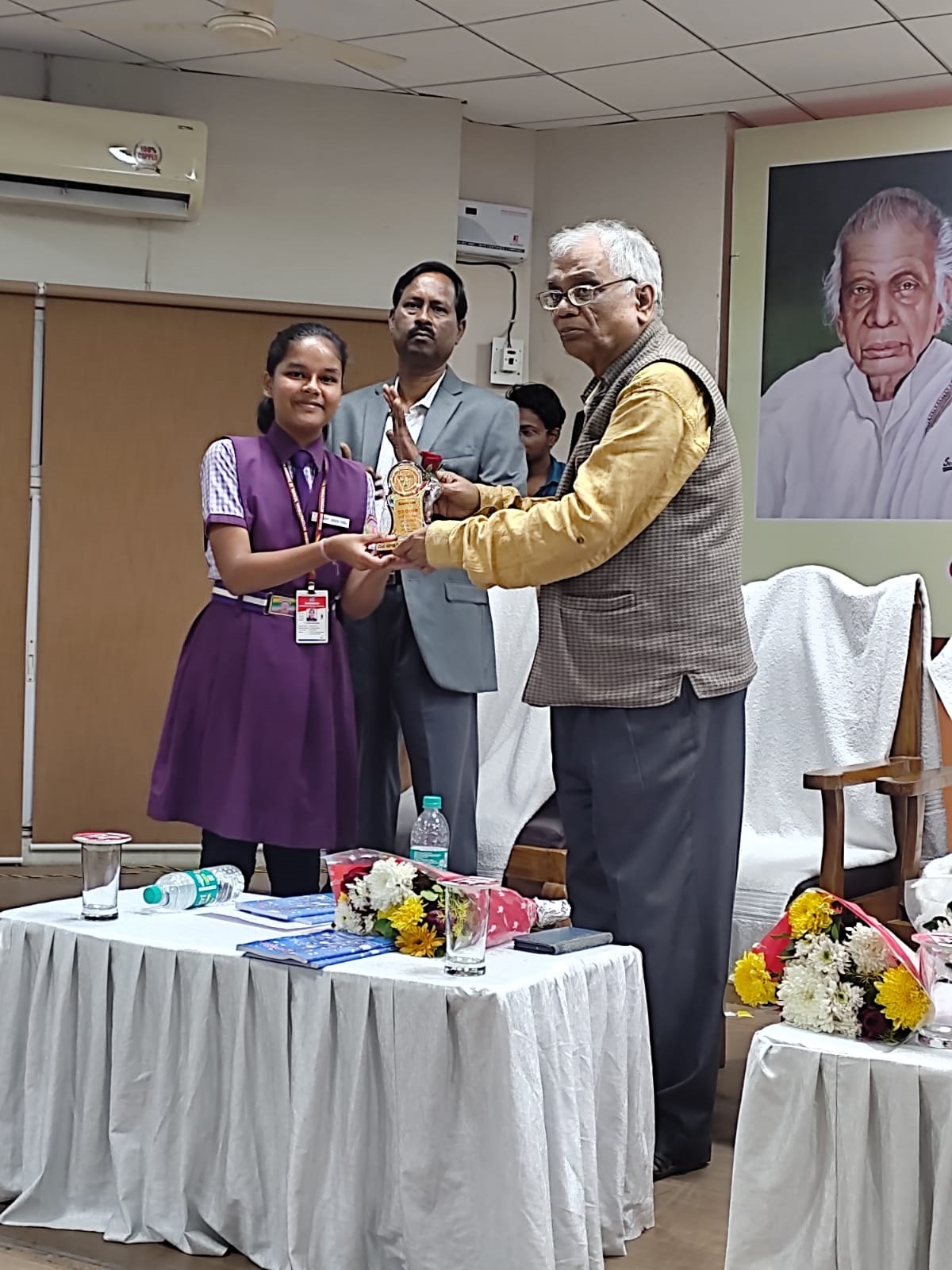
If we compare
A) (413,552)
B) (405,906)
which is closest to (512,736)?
(413,552)

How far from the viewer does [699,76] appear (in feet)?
17.3

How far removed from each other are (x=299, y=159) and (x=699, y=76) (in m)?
1.47

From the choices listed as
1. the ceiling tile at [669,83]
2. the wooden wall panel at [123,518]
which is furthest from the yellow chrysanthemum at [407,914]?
the ceiling tile at [669,83]

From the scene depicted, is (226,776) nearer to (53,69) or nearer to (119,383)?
(119,383)

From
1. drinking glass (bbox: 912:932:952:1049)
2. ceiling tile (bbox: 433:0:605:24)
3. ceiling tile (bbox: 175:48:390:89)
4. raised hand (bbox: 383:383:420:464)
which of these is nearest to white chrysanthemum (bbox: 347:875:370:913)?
drinking glass (bbox: 912:932:952:1049)

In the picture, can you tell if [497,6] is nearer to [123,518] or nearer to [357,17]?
[357,17]

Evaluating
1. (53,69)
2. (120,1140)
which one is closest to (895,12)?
(53,69)

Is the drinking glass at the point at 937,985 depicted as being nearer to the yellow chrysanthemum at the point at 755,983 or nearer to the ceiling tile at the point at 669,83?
the yellow chrysanthemum at the point at 755,983

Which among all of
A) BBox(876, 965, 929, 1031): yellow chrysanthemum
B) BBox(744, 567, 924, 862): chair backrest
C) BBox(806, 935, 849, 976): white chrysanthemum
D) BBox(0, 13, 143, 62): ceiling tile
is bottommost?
BBox(876, 965, 929, 1031): yellow chrysanthemum

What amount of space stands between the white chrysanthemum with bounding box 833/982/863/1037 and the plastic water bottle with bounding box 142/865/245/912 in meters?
1.22

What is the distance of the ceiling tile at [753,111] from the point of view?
5551 millimetres

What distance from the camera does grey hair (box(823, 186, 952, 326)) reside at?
5.27m

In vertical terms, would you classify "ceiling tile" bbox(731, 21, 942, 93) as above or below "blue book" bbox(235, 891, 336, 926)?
above

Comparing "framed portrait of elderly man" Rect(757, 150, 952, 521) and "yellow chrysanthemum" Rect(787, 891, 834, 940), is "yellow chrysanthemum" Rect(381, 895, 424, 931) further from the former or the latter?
"framed portrait of elderly man" Rect(757, 150, 952, 521)
